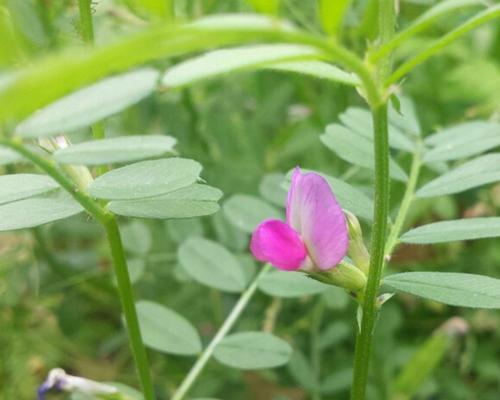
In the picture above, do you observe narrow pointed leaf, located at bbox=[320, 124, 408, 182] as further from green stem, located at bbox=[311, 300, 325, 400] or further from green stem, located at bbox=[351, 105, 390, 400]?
green stem, located at bbox=[311, 300, 325, 400]

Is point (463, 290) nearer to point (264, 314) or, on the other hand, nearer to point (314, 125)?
point (264, 314)

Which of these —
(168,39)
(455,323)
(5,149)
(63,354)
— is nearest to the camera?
(168,39)

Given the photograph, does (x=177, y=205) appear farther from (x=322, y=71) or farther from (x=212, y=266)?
(x=212, y=266)

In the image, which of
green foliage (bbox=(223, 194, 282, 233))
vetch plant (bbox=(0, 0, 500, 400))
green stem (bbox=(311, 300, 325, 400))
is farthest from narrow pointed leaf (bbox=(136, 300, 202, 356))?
green stem (bbox=(311, 300, 325, 400))

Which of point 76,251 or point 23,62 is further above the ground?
point 23,62

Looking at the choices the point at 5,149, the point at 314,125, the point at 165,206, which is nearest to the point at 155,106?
the point at 314,125

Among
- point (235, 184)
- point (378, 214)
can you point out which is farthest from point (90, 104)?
point (235, 184)

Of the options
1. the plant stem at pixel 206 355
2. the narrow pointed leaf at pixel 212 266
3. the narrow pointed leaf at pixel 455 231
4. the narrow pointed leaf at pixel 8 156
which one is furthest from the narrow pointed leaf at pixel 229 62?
the narrow pointed leaf at pixel 212 266

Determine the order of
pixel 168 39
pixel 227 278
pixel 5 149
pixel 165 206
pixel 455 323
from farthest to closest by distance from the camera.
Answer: pixel 455 323
pixel 227 278
pixel 165 206
pixel 5 149
pixel 168 39
